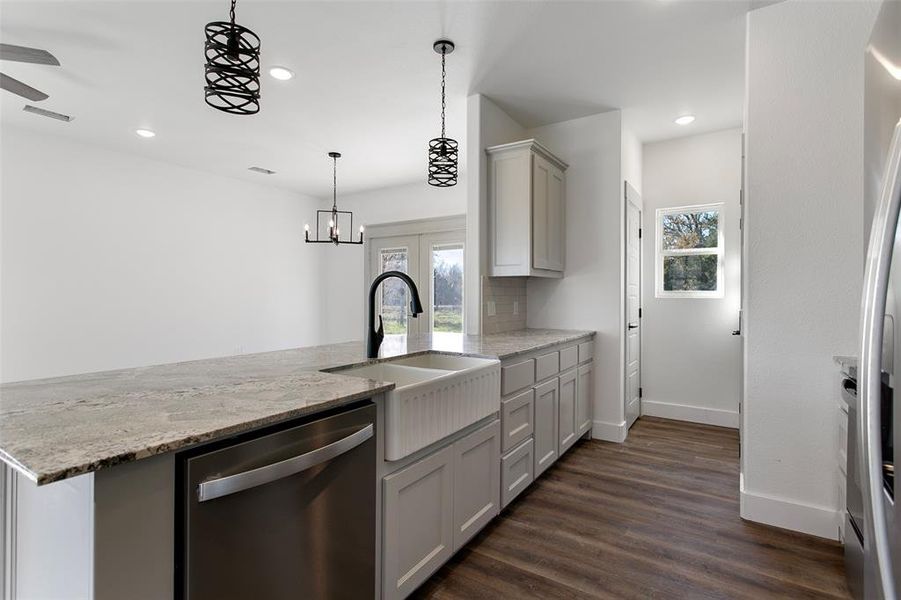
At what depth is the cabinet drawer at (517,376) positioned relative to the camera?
2.38 meters

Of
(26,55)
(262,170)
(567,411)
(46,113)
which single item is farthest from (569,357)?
(46,113)

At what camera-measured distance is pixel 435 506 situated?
1.80m

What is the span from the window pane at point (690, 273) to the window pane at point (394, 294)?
3.35 meters

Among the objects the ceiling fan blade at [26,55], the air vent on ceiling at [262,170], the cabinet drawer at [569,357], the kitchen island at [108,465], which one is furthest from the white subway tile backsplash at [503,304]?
the air vent on ceiling at [262,170]

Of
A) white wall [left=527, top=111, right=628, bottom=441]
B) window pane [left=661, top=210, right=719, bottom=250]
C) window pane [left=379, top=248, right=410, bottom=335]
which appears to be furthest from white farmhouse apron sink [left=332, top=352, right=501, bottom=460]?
window pane [left=379, top=248, right=410, bottom=335]

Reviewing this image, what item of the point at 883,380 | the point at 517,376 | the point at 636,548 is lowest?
the point at 636,548

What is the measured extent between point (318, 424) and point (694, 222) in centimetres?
423

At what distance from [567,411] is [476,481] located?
1.34 m

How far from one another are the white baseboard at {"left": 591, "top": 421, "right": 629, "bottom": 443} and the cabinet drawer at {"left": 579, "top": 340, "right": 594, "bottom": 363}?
583 millimetres

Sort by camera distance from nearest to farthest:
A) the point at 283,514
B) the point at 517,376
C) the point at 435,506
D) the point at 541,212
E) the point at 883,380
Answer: the point at 883,380
the point at 283,514
the point at 435,506
the point at 517,376
the point at 541,212

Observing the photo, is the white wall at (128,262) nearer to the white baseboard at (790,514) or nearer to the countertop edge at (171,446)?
the countertop edge at (171,446)

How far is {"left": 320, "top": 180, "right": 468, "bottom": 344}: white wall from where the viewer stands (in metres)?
5.89

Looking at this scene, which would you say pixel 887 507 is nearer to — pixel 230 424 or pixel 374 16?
pixel 230 424

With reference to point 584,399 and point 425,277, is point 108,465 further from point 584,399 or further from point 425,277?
point 425,277
